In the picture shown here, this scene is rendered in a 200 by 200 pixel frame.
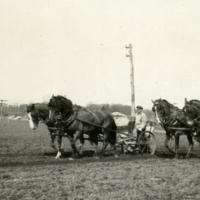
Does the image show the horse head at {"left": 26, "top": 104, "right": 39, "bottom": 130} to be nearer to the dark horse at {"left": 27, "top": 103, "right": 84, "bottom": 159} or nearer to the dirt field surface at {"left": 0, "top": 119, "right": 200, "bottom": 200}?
the dark horse at {"left": 27, "top": 103, "right": 84, "bottom": 159}

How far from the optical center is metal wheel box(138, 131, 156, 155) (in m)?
14.9

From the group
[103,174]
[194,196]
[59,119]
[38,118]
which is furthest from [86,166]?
[194,196]

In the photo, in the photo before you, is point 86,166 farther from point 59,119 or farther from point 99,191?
point 99,191

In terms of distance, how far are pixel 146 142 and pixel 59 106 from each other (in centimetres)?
A: 400

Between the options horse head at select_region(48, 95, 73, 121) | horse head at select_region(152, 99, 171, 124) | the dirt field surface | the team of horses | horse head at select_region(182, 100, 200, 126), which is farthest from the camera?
horse head at select_region(182, 100, 200, 126)

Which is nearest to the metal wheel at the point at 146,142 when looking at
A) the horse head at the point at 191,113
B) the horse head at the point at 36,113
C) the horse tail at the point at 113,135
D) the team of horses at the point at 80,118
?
the team of horses at the point at 80,118

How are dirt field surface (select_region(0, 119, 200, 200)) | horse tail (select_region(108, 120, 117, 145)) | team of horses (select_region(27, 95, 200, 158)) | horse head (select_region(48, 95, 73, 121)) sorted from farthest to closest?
horse tail (select_region(108, 120, 117, 145))
team of horses (select_region(27, 95, 200, 158))
horse head (select_region(48, 95, 73, 121))
dirt field surface (select_region(0, 119, 200, 200))

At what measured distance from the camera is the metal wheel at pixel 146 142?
587 inches

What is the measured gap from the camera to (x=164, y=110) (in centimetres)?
1388

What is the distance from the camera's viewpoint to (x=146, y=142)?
15141 mm

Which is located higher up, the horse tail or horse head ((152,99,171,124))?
horse head ((152,99,171,124))

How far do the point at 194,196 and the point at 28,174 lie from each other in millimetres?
4421

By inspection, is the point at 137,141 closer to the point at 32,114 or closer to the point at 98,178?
the point at 32,114

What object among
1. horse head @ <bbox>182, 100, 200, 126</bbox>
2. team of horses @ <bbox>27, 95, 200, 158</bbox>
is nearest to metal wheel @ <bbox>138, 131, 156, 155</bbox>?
team of horses @ <bbox>27, 95, 200, 158</bbox>
